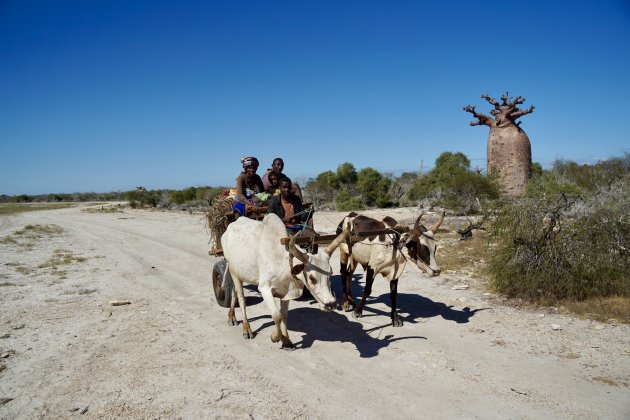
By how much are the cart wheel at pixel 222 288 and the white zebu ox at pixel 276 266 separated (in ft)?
2.41

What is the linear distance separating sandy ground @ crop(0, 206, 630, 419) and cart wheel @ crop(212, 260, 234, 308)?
0.20m

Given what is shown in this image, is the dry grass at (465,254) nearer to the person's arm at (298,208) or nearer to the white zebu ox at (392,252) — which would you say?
the white zebu ox at (392,252)

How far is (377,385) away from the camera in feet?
15.3

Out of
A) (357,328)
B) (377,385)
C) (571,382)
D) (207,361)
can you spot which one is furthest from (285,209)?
(571,382)

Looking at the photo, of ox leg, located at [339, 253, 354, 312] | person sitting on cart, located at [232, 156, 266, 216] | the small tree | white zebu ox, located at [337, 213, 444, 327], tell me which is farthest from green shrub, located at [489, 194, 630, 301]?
the small tree

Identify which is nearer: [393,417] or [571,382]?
[393,417]

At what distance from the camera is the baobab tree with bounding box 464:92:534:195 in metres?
20.9

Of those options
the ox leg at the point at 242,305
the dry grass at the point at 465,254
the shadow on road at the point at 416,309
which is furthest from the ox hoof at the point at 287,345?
the dry grass at the point at 465,254

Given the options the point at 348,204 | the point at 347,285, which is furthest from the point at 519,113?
the point at 347,285

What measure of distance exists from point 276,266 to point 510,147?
19498mm

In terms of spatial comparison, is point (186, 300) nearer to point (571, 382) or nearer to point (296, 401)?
point (296, 401)

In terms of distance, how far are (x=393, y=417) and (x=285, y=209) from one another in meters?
3.94

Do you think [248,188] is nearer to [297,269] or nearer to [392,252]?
[392,252]

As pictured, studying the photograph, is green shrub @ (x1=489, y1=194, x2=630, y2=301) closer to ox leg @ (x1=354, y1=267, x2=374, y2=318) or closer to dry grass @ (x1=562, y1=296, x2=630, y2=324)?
dry grass @ (x1=562, y1=296, x2=630, y2=324)
